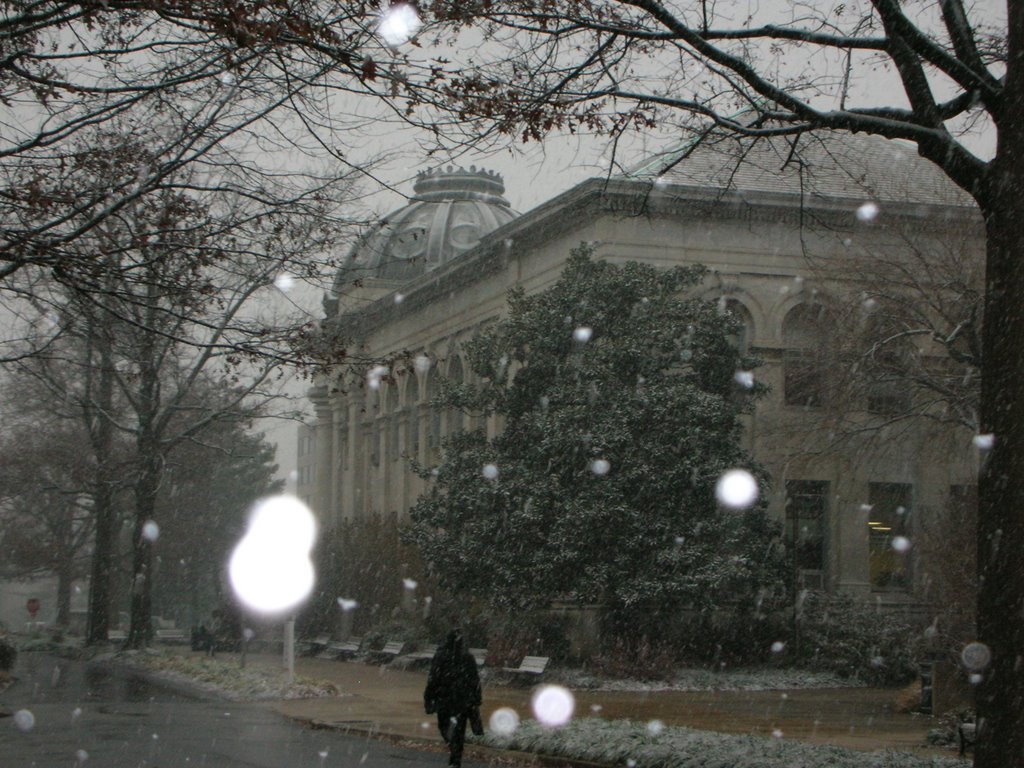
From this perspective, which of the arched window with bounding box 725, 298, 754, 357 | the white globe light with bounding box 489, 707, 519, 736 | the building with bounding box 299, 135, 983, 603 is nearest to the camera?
the white globe light with bounding box 489, 707, 519, 736

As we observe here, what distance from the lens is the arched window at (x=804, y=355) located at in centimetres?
3447

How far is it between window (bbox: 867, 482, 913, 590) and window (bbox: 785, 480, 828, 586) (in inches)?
48.1

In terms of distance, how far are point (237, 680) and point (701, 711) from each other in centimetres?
1025

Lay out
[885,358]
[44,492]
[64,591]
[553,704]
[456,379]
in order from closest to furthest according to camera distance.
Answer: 1. [553,704]
2. [885,358]
3. [456,379]
4. [44,492]
5. [64,591]

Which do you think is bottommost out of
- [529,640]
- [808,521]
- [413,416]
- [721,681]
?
[721,681]

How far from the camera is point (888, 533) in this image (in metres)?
40.4

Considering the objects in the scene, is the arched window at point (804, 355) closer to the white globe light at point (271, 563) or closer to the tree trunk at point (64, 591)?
the white globe light at point (271, 563)

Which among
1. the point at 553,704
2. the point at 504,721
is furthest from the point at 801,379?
the point at 504,721

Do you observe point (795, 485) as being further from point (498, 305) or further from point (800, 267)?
point (498, 305)

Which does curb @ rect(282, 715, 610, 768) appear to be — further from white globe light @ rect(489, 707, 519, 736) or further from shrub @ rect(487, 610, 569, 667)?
shrub @ rect(487, 610, 569, 667)

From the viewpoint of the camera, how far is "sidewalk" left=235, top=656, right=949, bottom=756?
789 inches

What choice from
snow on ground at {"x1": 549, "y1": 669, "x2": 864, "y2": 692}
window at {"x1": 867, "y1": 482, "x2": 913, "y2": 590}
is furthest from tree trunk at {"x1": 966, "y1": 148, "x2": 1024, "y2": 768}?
window at {"x1": 867, "y1": 482, "x2": 913, "y2": 590}

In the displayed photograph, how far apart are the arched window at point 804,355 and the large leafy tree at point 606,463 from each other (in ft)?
5.87

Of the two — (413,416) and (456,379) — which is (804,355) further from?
(413,416)
